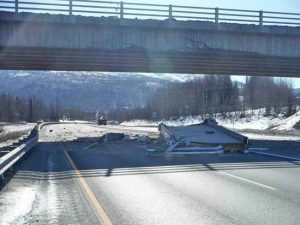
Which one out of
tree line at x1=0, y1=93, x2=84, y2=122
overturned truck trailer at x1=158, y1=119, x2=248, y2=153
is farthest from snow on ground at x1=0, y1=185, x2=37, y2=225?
tree line at x1=0, y1=93, x2=84, y2=122

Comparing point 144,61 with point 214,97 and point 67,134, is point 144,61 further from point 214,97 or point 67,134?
point 214,97

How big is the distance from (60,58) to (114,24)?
6.50 m

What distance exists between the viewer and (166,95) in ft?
451

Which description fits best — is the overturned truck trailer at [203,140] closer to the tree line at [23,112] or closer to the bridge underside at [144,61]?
the bridge underside at [144,61]

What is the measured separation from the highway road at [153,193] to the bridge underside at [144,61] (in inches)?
788

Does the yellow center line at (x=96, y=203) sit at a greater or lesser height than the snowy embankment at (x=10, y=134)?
greater

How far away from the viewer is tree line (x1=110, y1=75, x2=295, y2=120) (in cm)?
10588

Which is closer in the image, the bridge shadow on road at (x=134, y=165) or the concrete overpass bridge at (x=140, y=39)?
the bridge shadow on road at (x=134, y=165)

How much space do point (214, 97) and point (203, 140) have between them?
327 ft

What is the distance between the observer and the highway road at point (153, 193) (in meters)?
8.59

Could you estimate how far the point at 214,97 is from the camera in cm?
12312

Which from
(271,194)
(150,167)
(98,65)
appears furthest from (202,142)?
(98,65)

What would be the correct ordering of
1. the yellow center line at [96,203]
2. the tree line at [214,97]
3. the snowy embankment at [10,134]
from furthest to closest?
the tree line at [214,97] → the snowy embankment at [10,134] → the yellow center line at [96,203]

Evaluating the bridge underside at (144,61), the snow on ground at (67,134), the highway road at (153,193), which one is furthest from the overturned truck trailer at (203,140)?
the snow on ground at (67,134)
